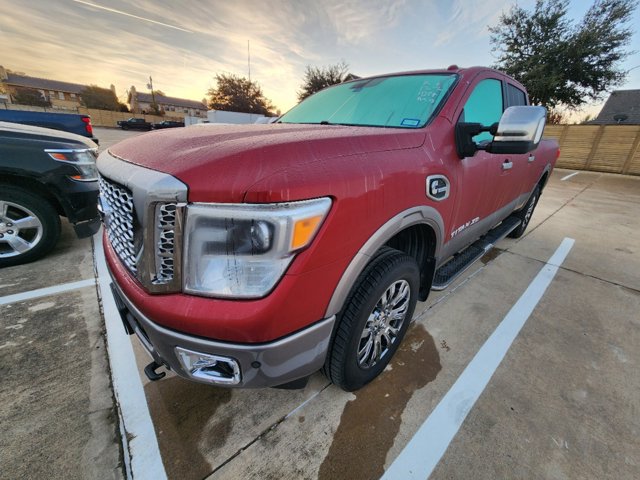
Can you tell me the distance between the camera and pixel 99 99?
5253 cm

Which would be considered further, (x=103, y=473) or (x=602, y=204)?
(x=602, y=204)

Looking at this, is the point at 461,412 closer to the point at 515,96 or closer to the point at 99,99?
the point at 515,96

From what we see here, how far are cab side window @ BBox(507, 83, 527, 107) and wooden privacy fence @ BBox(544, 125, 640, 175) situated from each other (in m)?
14.5

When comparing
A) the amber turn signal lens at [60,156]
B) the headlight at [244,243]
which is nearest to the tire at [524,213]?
the headlight at [244,243]

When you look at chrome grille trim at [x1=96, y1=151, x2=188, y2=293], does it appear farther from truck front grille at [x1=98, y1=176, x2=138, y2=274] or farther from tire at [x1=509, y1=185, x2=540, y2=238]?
tire at [x1=509, y1=185, x2=540, y2=238]

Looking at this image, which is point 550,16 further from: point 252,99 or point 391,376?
point 252,99

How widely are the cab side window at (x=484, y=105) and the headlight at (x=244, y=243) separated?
1.52 m

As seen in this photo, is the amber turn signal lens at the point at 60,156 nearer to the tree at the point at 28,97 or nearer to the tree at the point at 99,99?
the tree at the point at 99,99

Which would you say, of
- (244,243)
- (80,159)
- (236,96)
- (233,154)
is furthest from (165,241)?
(236,96)

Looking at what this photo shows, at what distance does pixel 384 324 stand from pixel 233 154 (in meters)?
1.26

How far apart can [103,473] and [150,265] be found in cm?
105

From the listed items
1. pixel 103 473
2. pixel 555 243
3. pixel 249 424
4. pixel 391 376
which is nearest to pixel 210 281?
pixel 249 424

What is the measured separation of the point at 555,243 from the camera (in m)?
4.38

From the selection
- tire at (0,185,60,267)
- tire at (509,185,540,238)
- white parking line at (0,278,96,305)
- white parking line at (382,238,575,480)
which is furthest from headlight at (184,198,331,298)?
tire at (509,185,540,238)
